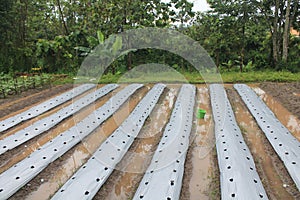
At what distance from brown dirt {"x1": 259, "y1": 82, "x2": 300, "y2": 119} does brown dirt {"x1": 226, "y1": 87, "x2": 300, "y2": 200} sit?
846mm

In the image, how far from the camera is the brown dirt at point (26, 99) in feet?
14.9

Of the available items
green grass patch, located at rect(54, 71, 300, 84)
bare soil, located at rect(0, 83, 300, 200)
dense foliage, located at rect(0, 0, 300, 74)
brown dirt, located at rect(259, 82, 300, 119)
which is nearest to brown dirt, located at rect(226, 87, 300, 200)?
bare soil, located at rect(0, 83, 300, 200)

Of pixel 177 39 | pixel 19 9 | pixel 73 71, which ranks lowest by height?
pixel 73 71

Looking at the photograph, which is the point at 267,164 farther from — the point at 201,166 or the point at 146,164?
the point at 146,164

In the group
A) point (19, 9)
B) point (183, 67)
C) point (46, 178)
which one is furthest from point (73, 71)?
point (46, 178)

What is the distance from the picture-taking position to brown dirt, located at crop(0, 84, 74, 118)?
4.55 metres

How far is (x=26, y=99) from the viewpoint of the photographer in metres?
5.16

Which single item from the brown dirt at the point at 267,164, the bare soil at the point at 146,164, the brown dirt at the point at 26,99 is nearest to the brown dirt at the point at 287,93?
the bare soil at the point at 146,164

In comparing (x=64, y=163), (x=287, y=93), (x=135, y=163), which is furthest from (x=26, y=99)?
(x=287, y=93)

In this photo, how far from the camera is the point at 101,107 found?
4.48 metres

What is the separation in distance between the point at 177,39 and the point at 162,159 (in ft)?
15.3

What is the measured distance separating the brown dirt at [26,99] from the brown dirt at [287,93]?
4314 mm

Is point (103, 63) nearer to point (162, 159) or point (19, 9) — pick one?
point (19, 9)

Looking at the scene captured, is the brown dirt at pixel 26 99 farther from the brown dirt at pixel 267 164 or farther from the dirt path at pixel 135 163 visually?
the brown dirt at pixel 267 164
